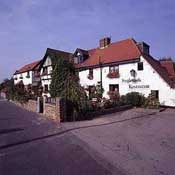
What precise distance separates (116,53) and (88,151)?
22121 millimetres

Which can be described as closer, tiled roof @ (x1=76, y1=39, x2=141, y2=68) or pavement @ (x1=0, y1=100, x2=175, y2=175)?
pavement @ (x1=0, y1=100, x2=175, y2=175)

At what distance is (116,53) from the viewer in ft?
93.0

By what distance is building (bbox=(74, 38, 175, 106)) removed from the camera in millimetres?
22281

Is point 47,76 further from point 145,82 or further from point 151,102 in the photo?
point 151,102

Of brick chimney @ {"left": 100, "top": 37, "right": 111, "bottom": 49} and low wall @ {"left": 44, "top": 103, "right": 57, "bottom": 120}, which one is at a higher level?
brick chimney @ {"left": 100, "top": 37, "right": 111, "bottom": 49}

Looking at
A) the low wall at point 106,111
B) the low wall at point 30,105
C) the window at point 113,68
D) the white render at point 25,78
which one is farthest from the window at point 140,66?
the white render at point 25,78

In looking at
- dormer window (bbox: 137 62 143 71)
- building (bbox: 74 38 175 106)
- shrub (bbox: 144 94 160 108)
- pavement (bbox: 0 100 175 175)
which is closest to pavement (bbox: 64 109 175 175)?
pavement (bbox: 0 100 175 175)

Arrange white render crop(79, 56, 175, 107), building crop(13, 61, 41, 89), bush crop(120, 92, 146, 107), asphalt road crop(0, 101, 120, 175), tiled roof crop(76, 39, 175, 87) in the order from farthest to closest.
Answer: building crop(13, 61, 41, 89) → tiled roof crop(76, 39, 175, 87) → bush crop(120, 92, 146, 107) → white render crop(79, 56, 175, 107) → asphalt road crop(0, 101, 120, 175)

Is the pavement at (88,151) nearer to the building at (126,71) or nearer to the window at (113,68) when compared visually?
the building at (126,71)

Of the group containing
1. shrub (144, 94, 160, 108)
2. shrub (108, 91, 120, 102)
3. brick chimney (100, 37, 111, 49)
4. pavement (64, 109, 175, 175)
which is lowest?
pavement (64, 109, 175, 175)

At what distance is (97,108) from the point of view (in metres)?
17.0

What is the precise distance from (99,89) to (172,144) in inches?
768

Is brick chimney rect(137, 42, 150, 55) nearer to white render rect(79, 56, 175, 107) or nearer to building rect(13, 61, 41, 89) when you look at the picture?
white render rect(79, 56, 175, 107)

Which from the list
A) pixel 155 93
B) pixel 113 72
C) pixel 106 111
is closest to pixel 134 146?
pixel 106 111
